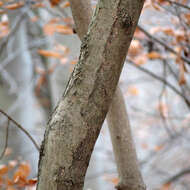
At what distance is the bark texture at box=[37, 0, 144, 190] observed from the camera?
33 cm

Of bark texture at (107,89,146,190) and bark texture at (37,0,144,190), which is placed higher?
bark texture at (37,0,144,190)

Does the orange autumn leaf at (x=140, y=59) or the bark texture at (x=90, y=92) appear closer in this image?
the bark texture at (x=90, y=92)

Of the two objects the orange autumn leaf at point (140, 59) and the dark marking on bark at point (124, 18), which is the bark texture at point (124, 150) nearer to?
the dark marking on bark at point (124, 18)

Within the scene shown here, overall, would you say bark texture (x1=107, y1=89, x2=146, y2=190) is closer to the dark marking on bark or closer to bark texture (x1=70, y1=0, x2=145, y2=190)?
bark texture (x1=70, y1=0, x2=145, y2=190)

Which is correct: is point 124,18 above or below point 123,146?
above

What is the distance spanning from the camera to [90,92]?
33cm

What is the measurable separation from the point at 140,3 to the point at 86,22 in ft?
0.63

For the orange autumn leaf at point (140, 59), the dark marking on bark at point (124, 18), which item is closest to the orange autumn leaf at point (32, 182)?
the dark marking on bark at point (124, 18)

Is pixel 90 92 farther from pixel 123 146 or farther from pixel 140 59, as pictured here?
pixel 140 59

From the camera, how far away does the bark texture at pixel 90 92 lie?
328 millimetres

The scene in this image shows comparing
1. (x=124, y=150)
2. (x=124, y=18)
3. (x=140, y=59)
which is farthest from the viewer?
(x=140, y=59)

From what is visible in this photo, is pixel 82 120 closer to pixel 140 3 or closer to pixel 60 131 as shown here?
pixel 60 131

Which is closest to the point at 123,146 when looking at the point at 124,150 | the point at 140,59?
the point at 124,150

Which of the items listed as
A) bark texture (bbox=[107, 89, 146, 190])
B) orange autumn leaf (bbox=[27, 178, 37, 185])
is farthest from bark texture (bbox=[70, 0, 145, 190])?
orange autumn leaf (bbox=[27, 178, 37, 185])
